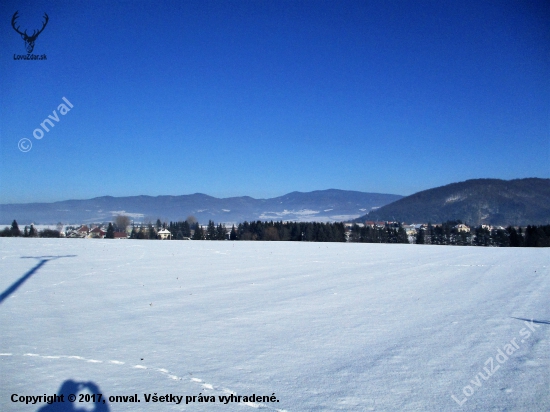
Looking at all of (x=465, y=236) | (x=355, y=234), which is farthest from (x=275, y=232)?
(x=465, y=236)

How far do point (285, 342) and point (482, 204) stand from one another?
10851 cm

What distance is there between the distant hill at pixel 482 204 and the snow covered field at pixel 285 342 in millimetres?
83882

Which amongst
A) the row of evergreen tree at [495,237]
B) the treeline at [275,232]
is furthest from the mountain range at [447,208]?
the row of evergreen tree at [495,237]

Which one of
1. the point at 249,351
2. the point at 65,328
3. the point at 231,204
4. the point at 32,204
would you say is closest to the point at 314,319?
the point at 249,351

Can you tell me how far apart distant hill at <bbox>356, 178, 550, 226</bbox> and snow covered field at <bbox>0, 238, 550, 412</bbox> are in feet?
275

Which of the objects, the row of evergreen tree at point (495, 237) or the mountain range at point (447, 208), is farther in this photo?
the mountain range at point (447, 208)

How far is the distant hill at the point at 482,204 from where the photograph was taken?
88000 millimetres

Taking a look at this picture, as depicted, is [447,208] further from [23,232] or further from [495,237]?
[23,232]

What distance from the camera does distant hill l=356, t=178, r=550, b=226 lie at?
3465 inches

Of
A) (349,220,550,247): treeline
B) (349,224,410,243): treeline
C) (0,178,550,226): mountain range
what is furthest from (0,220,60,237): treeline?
(0,178,550,226): mountain range

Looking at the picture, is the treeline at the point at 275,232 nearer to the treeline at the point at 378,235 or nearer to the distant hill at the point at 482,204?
the treeline at the point at 378,235

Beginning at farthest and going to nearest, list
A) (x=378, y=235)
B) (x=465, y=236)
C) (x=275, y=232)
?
1. (x=275, y=232)
2. (x=378, y=235)
3. (x=465, y=236)

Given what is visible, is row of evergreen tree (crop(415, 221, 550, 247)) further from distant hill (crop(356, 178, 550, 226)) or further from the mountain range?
the mountain range

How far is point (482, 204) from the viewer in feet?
329
